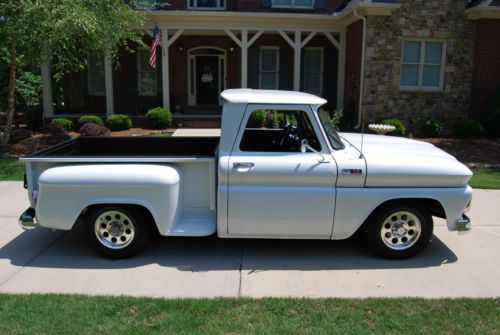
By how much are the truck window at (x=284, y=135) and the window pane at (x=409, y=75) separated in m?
11.5

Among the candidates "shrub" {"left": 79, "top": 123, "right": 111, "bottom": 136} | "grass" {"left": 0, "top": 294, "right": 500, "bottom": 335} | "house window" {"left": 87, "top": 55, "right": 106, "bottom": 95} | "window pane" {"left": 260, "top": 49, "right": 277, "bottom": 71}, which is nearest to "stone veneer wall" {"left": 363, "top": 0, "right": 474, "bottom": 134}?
"window pane" {"left": 260, "top": 49, "right": 277, "bottom": 71}

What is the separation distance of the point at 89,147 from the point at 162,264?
7.67 ft

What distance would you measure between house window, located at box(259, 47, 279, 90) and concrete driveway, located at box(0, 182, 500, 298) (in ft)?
49.4

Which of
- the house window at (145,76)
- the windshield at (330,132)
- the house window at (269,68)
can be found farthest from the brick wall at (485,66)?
the windshield at (330,132)

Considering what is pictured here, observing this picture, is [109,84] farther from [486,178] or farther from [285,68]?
[486,178]

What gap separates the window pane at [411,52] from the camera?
53.2 feet

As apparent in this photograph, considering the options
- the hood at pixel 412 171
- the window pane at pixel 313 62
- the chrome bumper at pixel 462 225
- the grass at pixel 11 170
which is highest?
the window pane at pixel 313 62

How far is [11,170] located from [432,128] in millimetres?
12601

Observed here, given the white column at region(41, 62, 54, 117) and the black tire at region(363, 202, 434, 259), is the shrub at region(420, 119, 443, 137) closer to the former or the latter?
the black tire at region(363, 202, 434, 259)

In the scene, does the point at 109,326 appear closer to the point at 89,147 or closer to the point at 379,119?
the point at 89,147

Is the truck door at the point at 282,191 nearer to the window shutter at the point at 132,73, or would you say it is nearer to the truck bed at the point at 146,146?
the truck bed at the point at 146,146

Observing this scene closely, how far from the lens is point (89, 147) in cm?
659

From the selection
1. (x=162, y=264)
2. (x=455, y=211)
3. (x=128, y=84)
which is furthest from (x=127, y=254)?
(x=128, y=84)

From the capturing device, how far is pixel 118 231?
519 cm
